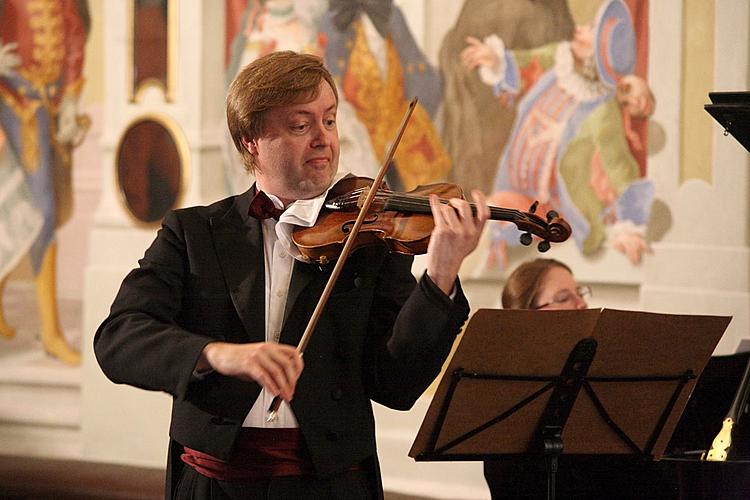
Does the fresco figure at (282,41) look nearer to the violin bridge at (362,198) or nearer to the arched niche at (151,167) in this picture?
the arched niche at (151,167)

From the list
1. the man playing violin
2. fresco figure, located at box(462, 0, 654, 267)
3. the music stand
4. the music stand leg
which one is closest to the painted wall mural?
fresco figure, located at box(462, 0, 654, 267)

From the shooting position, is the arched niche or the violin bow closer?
the violin bow

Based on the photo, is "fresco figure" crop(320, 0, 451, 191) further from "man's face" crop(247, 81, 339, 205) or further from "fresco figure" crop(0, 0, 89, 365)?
"man's face" crop(247, 81, 339, 205)

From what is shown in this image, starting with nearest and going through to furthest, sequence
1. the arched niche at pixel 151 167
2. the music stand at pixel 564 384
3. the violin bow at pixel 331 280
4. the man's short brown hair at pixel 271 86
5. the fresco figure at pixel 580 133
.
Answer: the violin bow at pixel 331 280, the man's short brown hair at pixel 271 86, the music stand at pixel 564 384, the fresco figure at pixel 580 133, the arched niche at pixel 151 167

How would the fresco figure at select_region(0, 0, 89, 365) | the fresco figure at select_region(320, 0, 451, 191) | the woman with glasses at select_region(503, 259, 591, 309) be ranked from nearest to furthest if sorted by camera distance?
1. the woman with glasses at select_region(503, 259, 591, 309)
2. the fresco figure at select_region(320, 0, 451, 191)
3. the fresco figure at select_region(0, 0, 89, 365)

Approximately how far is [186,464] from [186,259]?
38 cm

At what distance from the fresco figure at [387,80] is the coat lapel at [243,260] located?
8.00 ft

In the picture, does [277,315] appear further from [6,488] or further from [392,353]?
[6,488]

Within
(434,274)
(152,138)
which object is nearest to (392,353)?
(434,274)

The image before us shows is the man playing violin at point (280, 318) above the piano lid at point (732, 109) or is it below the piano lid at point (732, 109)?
below

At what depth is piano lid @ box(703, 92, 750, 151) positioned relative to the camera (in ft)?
8.05

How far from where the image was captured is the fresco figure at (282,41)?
4.65m

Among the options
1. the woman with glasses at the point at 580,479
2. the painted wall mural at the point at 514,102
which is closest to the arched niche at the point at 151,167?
the painted wall mural at the point at 514,102

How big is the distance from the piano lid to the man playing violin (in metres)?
0.83
